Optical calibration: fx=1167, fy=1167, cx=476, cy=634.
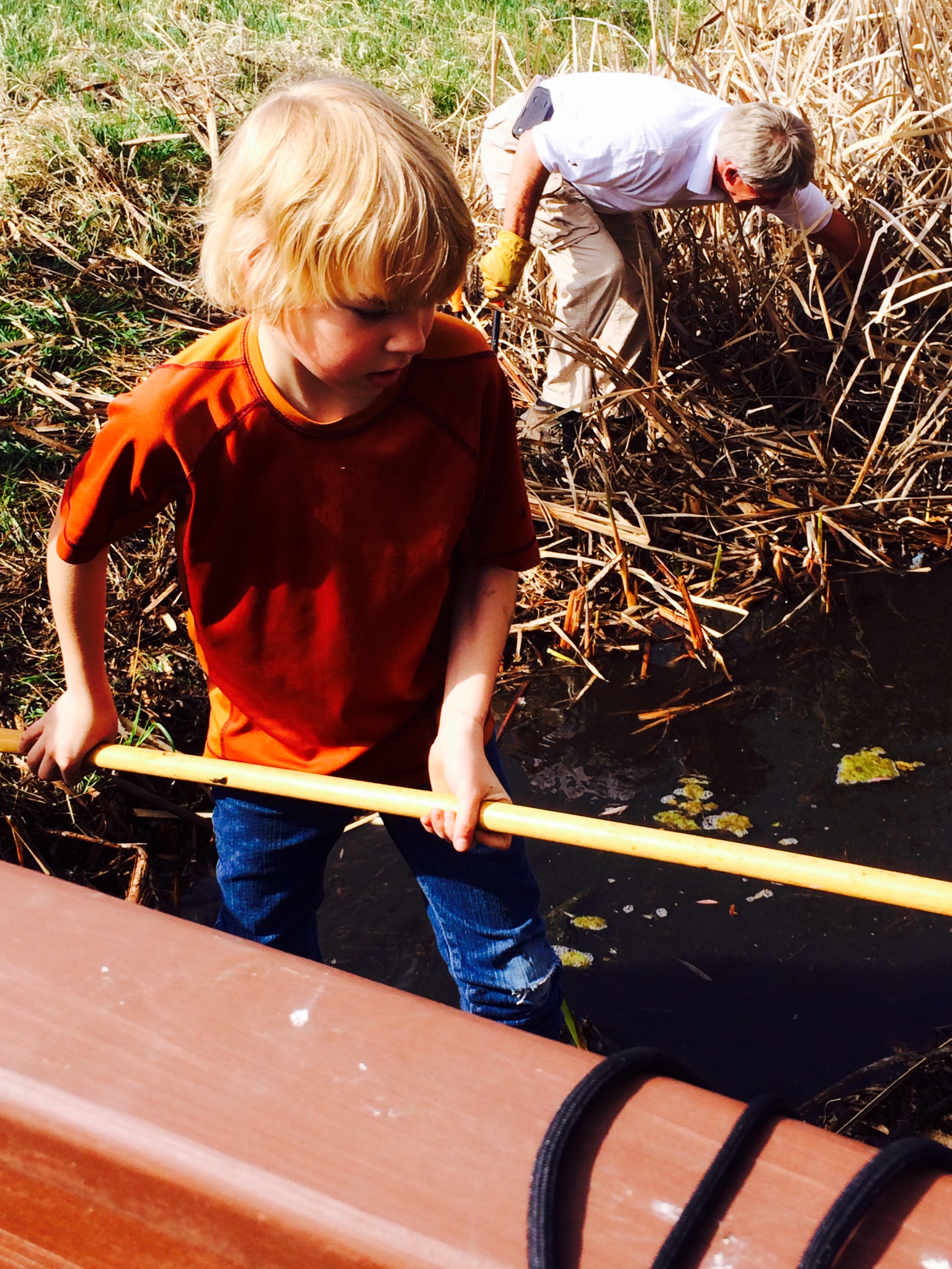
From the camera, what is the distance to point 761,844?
267 cm

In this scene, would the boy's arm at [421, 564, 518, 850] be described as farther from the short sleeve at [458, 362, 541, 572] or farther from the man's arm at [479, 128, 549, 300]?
the man's arm at [479, 128, 549, 300]

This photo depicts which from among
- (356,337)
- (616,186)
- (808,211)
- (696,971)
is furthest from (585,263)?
(356,337)

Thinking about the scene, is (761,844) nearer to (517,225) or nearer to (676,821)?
(676,821)

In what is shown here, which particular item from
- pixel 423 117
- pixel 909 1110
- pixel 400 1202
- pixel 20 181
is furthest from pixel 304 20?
pixel 400 1202

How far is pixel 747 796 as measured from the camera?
2.75m

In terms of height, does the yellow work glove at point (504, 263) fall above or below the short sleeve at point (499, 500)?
below

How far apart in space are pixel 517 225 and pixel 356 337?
257 cm

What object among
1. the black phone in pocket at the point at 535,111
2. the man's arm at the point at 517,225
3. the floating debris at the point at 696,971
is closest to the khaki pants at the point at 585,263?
the black phone in pocket at the point at 535,111

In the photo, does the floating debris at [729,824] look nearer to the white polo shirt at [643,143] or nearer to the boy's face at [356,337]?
the boy's face at [356,337]

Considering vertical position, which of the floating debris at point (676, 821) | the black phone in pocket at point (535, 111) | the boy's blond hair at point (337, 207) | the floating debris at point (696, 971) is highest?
the boy's blond hair at point (337, 207)

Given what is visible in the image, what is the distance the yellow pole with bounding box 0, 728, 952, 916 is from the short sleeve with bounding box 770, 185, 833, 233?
2.62 metres

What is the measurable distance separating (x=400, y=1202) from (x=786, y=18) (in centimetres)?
453

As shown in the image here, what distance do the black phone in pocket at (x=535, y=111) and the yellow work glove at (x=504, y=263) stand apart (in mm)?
374

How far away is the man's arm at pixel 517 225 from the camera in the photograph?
11.5 ft
